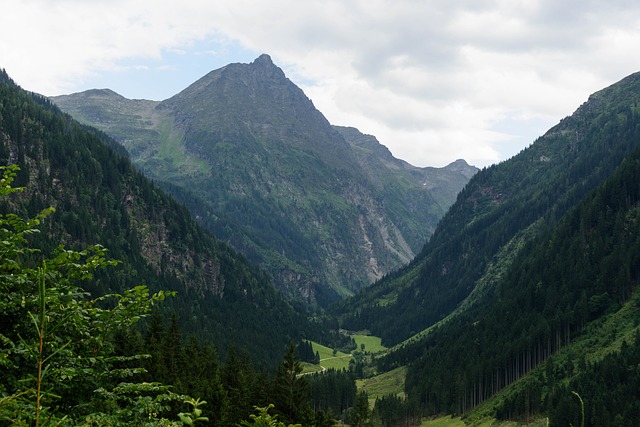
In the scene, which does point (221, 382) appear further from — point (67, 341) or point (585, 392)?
point (585, 392)

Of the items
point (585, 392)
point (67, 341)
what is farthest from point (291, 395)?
point (585, 392)

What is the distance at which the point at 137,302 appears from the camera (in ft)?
55.3

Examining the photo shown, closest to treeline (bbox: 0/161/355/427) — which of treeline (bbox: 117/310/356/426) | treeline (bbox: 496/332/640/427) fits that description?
treeline (bbox: 117/310/356/426)

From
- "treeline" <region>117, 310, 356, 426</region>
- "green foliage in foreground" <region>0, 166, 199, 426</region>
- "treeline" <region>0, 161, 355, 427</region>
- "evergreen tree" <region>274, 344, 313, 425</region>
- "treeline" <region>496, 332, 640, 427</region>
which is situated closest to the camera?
"treeline" <region>0, 161, 355, 427</region>

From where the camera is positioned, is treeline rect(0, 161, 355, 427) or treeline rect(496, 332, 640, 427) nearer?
treeline rect(0, 161, 355, 427)

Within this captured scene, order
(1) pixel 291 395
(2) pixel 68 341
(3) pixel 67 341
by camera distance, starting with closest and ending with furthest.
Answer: (2) pixel 68 341, (3) pixel 67 341, (1) pixel 291 395

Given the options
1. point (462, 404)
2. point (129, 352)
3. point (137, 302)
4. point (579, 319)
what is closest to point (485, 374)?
point (462, 404)

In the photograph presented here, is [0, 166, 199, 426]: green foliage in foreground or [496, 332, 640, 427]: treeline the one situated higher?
[0, 166, 199, 426]: green foliage in foreground

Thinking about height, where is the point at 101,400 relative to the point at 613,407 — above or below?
above

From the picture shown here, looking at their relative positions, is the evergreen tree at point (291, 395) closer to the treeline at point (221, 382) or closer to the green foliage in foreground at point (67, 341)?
the treeline at point (221, 382)

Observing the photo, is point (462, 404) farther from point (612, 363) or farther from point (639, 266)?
point (639, 266)

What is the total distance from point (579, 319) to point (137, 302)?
208 meters

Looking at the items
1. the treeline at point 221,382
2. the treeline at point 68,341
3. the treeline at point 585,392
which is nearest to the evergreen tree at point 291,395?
the treeline at point 221,382

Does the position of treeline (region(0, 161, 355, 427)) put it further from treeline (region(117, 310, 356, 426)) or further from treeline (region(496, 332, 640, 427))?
treeline (region(496, 332, 640, 427))
